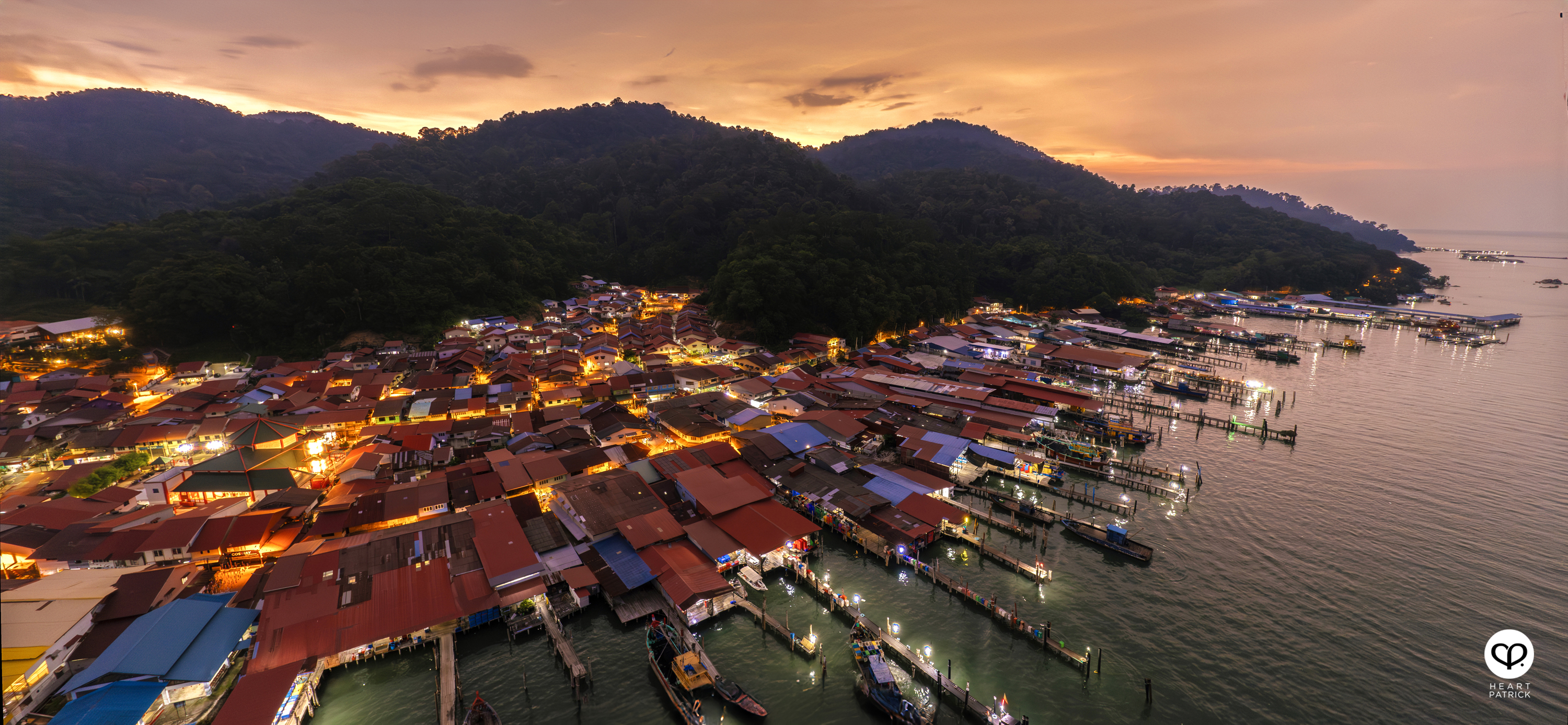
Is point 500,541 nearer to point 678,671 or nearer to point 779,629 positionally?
point 678,671

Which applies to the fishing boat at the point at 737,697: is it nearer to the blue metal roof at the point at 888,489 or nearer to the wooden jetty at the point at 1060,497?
the blue metal roof at the point at 888,489

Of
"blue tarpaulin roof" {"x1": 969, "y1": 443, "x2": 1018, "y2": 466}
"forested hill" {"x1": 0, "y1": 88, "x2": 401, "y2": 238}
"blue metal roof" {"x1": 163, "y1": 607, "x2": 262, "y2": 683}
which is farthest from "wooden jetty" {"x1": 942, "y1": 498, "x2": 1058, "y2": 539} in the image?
"forested hill" {"x1": 0, "y1": 88, "x2": 401, "y2": 238}

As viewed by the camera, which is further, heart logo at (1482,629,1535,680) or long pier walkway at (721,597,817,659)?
long pier walkway at (721,597,817,659)

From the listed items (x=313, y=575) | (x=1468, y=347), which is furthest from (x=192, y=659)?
(x=1468, y=347)

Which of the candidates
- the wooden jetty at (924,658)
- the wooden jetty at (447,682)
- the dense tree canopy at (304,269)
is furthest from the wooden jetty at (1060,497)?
the dense tree canopy at (304,269)

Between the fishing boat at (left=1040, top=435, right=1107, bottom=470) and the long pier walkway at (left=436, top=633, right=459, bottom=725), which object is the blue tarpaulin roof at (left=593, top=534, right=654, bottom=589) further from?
the fishing boat at (left=1040, top=435, right=1107, bottom=470)

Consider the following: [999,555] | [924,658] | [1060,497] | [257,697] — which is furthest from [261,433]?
[1060,497]

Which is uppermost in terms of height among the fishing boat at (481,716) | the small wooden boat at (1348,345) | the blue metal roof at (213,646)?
the small wooden boat at (1348,345)
